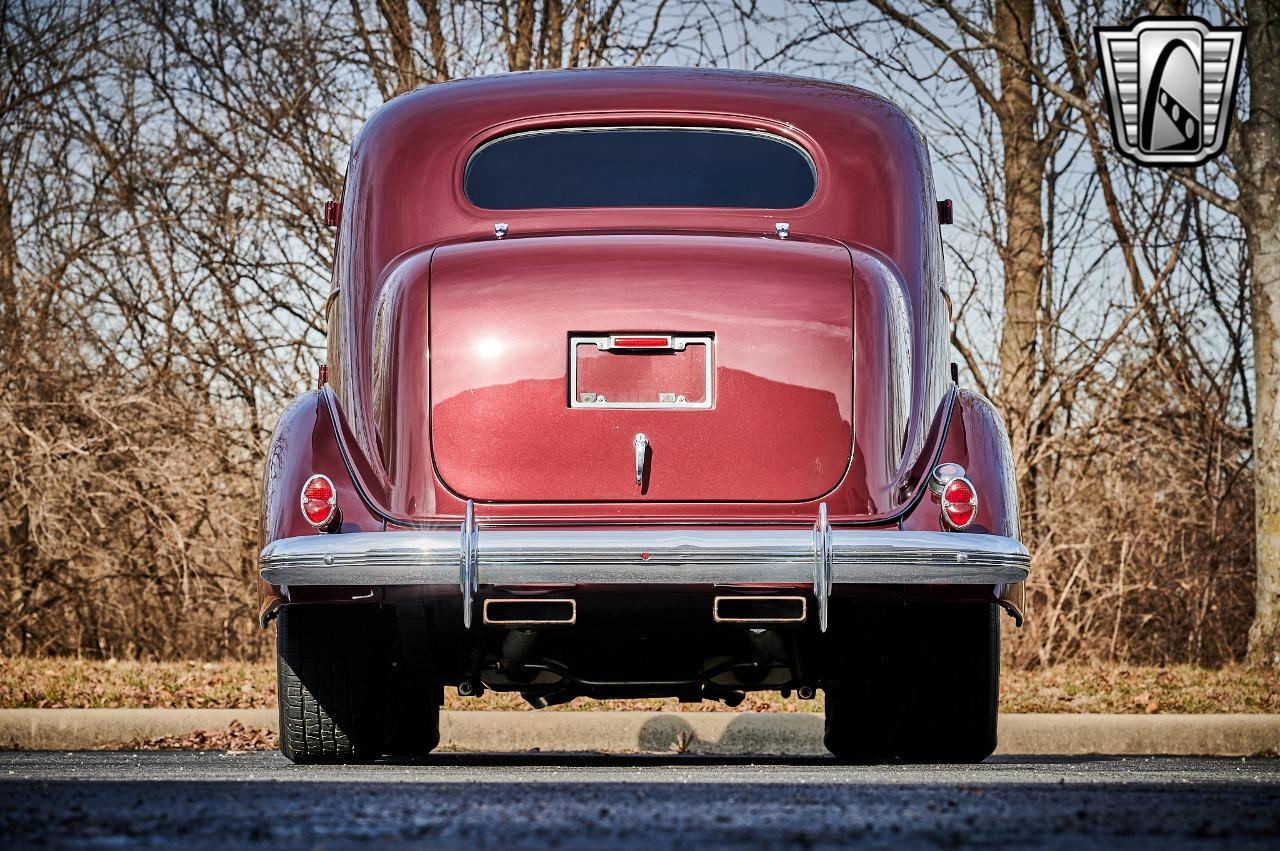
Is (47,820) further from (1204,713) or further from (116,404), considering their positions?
(116,404)

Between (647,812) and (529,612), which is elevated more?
(529,612)

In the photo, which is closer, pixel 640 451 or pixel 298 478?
pixel 640 451

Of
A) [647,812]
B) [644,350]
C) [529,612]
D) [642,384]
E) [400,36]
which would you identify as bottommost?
[647,812]

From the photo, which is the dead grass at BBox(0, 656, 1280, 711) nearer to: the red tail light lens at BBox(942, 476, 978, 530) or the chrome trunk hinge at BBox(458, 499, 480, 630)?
the red tail light lens at BBox(942, 476, 978, 530)

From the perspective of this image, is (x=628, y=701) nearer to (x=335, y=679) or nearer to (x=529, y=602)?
(x=335, y=679)

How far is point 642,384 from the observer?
212 inches

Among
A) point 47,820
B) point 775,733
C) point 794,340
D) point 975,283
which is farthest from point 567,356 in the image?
point 975,283

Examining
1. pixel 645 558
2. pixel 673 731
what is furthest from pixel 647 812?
pixel 673 731

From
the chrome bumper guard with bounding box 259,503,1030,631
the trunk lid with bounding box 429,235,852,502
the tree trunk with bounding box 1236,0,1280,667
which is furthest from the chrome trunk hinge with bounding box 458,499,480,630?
the tree trunk with bounding box 1236,0,1280,667

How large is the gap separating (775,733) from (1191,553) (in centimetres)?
A: 641

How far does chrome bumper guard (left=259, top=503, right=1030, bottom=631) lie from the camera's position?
5.09 metres

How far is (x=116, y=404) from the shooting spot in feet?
43.1

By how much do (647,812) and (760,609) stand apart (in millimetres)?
1568

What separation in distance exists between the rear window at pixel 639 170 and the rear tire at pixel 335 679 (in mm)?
1534
